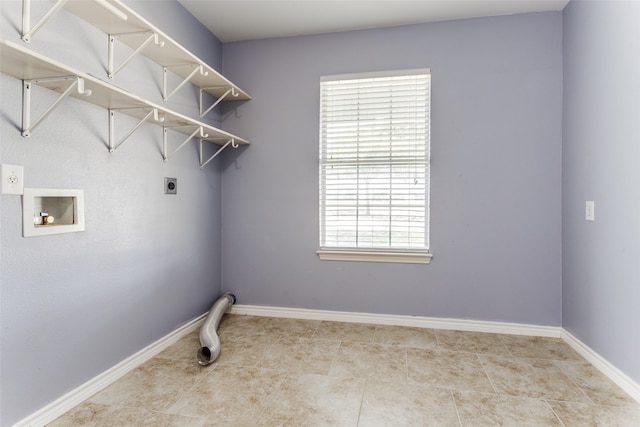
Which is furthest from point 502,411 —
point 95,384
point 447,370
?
point 95,384

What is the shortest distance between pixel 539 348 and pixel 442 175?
133cm

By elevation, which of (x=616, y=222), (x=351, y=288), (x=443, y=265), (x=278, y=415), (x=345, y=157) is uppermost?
(x=345, y=157)

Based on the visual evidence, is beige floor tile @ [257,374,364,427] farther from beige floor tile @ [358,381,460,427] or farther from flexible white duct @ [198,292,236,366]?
flexible white duct @ [198,292,236,366]

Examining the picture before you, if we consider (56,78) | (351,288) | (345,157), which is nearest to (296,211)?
(345,157)

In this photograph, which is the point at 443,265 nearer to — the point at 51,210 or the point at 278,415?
the point at 278,415

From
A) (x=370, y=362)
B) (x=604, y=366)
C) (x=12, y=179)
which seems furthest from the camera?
(x=370, y=362)

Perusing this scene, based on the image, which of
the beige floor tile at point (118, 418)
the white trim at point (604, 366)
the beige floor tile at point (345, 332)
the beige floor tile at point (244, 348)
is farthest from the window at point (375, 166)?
the beige floor tile at point (118, 418)

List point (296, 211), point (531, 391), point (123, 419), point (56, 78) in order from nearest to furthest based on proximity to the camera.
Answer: point (56, 78), point (123, 419), point (531, 391), point (296, 211)

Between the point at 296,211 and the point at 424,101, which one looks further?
the point at 296,211

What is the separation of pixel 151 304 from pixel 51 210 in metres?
0.86

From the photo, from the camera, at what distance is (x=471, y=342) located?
7.83 feet

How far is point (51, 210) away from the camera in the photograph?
153cm

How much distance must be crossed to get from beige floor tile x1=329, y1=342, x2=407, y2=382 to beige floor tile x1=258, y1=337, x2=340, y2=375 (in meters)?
0.06

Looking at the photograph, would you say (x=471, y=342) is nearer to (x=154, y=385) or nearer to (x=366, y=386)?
(x=366, y=386)
